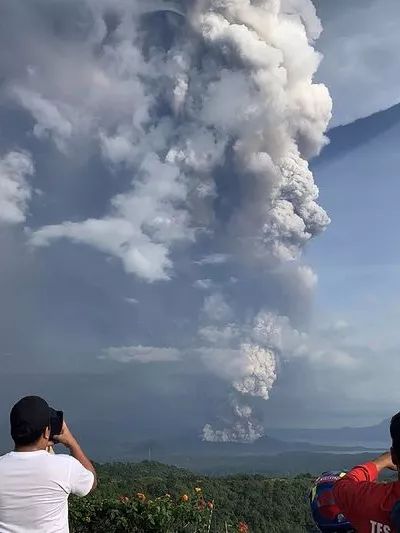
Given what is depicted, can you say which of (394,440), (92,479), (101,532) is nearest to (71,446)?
(92,479)

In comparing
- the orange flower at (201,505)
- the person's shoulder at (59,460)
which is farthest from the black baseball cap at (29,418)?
the orange flower at (201,505)

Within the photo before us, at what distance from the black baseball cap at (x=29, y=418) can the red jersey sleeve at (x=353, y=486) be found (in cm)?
115

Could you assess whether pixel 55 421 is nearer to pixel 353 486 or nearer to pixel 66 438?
pixel 66 438

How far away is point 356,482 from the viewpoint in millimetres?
2512

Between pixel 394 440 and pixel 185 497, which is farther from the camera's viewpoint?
pixel 185 497

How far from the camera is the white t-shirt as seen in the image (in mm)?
2832

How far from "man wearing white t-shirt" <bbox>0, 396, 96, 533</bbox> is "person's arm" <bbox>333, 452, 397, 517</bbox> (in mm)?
1068

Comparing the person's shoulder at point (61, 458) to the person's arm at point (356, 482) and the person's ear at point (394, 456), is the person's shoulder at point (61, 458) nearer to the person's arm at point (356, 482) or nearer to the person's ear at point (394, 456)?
the person's arm at point (356, 482)

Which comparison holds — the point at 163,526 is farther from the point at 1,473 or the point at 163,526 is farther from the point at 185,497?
the point at 1,473

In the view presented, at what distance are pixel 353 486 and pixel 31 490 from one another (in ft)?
4.18

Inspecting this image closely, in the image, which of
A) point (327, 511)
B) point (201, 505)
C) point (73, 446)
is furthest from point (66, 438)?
point (201, 505)

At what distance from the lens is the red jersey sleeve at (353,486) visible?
2453mm

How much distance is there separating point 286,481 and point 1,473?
3976 centimetres

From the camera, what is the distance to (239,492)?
114 ft
